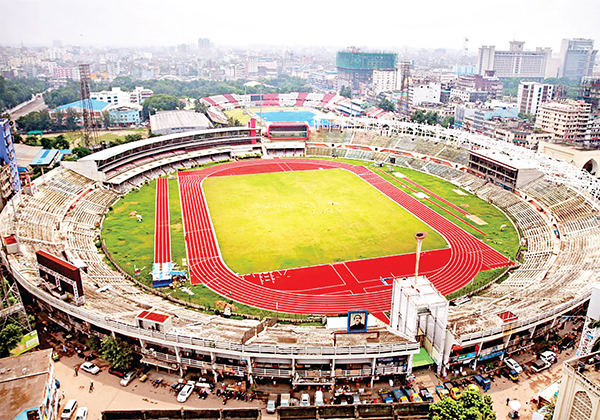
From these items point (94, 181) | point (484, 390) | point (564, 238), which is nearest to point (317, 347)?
point (484, 390)

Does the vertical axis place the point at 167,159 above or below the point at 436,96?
below

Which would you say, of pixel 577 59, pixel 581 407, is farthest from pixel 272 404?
pixel 577 59

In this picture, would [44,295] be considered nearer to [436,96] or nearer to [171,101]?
[171,101]

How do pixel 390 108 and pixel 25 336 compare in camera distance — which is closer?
pixel 25 336

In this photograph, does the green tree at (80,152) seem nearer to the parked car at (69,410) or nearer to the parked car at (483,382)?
the parked car at (69,410)

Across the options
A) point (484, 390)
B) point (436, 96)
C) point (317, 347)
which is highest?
point (436, 96)

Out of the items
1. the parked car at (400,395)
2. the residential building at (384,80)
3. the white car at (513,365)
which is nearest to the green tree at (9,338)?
the parked car at (400,395)
